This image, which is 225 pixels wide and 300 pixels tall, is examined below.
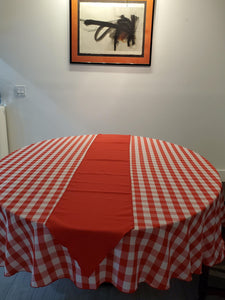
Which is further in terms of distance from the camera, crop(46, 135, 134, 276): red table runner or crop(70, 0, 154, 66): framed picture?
crop(70, 0, 154, 66): framed picture

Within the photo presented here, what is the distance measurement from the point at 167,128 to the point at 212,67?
2.61 feet

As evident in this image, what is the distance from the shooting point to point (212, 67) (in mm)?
2594

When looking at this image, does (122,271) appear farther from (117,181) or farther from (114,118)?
(114,118)

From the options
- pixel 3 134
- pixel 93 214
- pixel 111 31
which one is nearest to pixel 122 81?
pixel 111 31

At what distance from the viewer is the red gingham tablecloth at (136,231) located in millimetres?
823

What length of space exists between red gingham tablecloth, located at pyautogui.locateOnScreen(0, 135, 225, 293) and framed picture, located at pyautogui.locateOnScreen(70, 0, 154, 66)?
1690mm

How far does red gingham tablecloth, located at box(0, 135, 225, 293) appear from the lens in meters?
0.82

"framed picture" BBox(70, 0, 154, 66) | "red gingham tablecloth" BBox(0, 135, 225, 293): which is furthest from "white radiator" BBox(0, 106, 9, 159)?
"red gingham tablecloth" BBox(0, 135, 225, 293)

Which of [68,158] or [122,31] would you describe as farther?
[122,31]

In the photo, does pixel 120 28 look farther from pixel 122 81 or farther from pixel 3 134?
pixel 3 134

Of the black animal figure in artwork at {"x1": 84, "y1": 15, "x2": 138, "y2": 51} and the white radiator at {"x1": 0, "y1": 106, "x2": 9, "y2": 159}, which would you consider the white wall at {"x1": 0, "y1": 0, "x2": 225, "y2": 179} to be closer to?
the white radiator at {"x1": 0, "y1": 106, "x2": 9, "y2": 159}

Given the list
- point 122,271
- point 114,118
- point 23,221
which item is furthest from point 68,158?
point 114,118

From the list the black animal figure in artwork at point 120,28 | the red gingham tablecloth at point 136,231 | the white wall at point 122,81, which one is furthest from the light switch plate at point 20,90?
the red gingham tablecloth at point 136,231

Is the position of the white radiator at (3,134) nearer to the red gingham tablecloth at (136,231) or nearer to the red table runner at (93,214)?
the red gingham tablecloth at (136,231)
